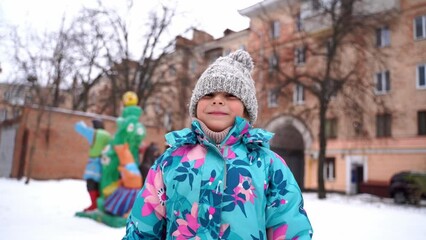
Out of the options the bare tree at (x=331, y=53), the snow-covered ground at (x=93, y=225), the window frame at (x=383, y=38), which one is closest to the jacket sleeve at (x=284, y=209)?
the snow-covered ground at (x=93, y=225)

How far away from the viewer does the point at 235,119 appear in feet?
5.92

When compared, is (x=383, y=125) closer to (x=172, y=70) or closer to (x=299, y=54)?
(x=299, y=54)

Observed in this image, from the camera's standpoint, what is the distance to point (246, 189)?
1.63 meters

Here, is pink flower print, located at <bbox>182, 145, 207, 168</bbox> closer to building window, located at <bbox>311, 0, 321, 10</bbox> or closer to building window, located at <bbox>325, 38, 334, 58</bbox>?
building window, located at <bbox>325, 38, 334, 58</bbox>

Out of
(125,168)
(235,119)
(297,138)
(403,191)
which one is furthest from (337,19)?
(235,119)

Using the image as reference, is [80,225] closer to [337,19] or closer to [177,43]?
[337,19]

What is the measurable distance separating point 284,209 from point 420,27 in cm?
1798

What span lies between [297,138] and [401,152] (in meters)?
5.98

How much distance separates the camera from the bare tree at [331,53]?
535 inches

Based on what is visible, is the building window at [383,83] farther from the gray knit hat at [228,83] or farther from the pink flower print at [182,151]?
the pink flower print at [182,151]

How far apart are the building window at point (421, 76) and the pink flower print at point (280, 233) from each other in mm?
18295

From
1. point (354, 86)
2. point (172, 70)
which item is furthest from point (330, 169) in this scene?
point (172, 70)

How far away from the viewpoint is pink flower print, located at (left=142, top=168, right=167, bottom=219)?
1.72 m

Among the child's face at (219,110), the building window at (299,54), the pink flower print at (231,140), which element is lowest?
the pink flower print at (231,140)
